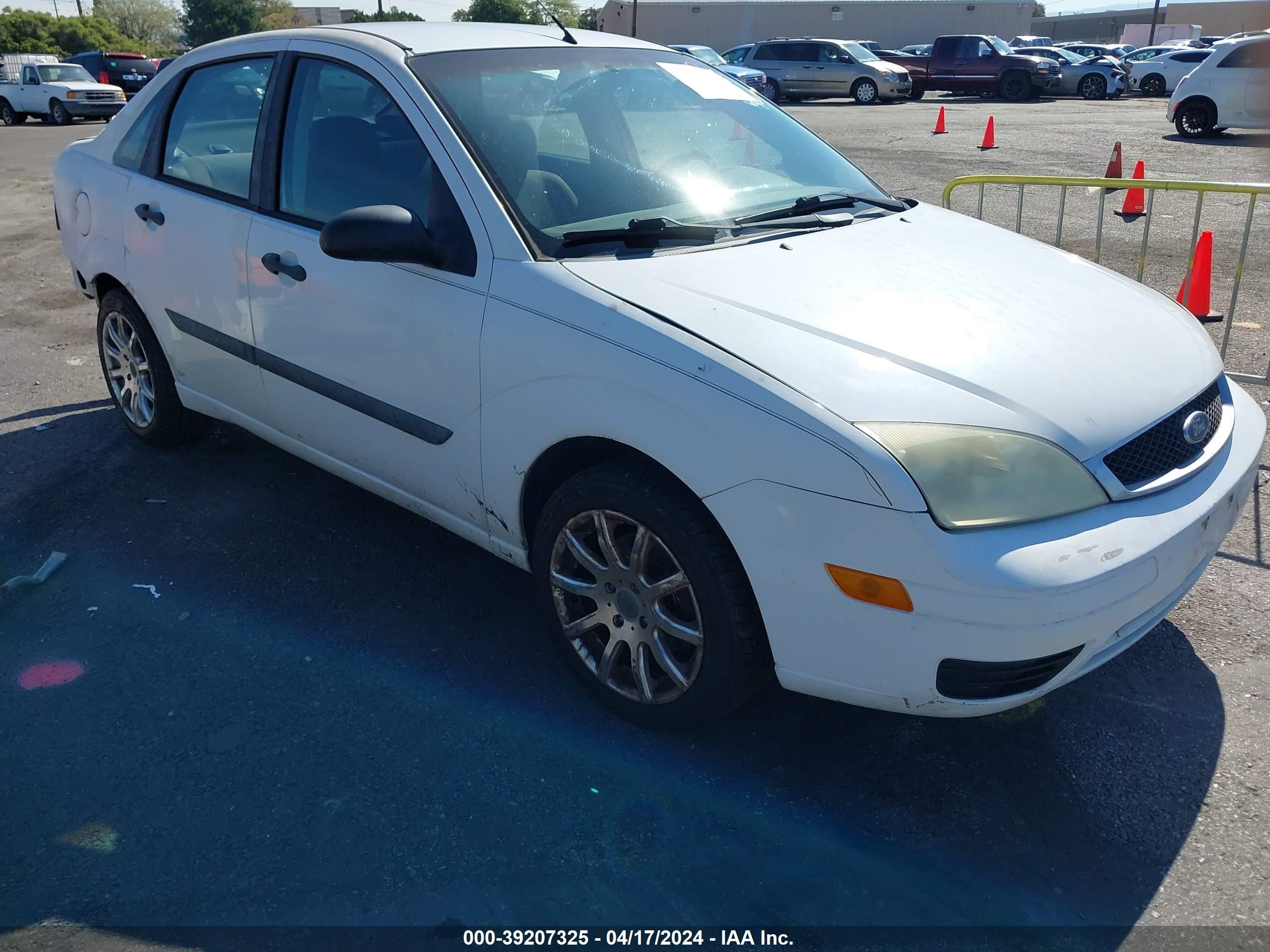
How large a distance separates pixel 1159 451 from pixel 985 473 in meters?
0.61

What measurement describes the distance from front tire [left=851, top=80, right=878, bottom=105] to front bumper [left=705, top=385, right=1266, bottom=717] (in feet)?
95.4

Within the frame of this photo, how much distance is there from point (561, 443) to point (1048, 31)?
298 feet

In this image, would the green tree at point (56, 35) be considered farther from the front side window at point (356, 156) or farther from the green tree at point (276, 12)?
the front side window at point (356, 156)

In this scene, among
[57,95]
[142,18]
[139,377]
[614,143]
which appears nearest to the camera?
[614,143]

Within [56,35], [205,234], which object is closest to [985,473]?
[205,234]

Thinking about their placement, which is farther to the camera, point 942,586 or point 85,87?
point 85,87

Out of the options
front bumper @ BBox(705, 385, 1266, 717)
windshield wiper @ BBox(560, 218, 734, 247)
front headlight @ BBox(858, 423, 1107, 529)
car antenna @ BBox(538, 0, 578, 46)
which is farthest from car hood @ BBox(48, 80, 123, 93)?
front headlight @ BBox(858, 423, 1107, 529)

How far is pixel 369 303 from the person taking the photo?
3256mm

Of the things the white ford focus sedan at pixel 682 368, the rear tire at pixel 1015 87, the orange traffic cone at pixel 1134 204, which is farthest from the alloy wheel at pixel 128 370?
the rear tire at pixel 1015 87

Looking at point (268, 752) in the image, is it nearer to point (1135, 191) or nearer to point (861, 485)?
point (861, 485)

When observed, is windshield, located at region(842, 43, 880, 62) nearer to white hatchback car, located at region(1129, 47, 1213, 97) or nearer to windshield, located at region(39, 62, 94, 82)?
white hatchback car, located at region(1129, 47, 1213, 97)

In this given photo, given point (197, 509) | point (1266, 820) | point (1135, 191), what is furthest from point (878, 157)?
point (1266, 820)

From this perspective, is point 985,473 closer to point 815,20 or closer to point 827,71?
point 827,71

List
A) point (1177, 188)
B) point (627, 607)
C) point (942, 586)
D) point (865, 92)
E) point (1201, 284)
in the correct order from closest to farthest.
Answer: point (942, 586) → point (627, 607) → point (1177, 188) → point (1201, 284) → point (865, 92)
